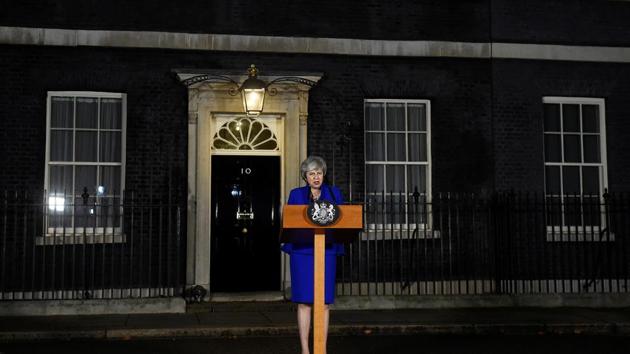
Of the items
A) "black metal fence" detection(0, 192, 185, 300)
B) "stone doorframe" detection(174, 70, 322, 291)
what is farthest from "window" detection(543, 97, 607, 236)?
"black metal fence" detection(0, 192, 185, 300)

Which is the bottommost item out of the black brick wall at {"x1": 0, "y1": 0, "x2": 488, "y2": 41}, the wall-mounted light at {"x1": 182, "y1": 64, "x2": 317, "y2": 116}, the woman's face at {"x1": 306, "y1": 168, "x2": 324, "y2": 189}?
the woman's face at {"x1": 306, "y1": 168, "x2": 324, "y2": 189}

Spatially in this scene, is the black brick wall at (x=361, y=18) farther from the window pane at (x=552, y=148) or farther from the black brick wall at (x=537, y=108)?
the window pane at (x=552, y=148)

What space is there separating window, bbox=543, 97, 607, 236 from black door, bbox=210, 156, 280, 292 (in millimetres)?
4464

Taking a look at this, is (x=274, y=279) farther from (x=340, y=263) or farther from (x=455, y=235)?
(x=455, y=235)

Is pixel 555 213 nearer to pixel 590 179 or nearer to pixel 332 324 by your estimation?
pixel 590 179

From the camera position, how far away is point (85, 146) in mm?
10727

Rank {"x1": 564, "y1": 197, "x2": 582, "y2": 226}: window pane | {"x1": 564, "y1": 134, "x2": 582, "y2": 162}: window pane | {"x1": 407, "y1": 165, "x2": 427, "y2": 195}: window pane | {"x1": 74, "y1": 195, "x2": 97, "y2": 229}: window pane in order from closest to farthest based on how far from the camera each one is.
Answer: {"x1": 74, "y1": 195, "x2": 97, "y2": 229}: window pane < {"x1": 564, "y1": 197, "x2": 582, "y2": 226}: window pane < {"x1": 407, "y1": 165, "x2": 427, "y2": 195}: window pane < {"x1": 564, "y1": 134, "x2": 582, "y2": 162}: window pane

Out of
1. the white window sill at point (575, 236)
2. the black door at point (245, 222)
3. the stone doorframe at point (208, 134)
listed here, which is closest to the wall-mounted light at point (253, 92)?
the stone doorframe at point (208, 134)

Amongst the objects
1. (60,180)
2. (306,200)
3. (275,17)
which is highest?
(275,17)

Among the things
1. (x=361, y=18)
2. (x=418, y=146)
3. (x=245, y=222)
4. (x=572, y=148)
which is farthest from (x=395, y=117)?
(x=572, y=148)

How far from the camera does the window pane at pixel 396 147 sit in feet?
37.4

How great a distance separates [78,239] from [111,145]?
4.82 feet

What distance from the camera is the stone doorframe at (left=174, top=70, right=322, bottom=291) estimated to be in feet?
34.2

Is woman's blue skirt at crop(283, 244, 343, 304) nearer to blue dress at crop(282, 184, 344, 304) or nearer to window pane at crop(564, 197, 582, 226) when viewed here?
blue dress at crop(282, 184, 344, 304)
